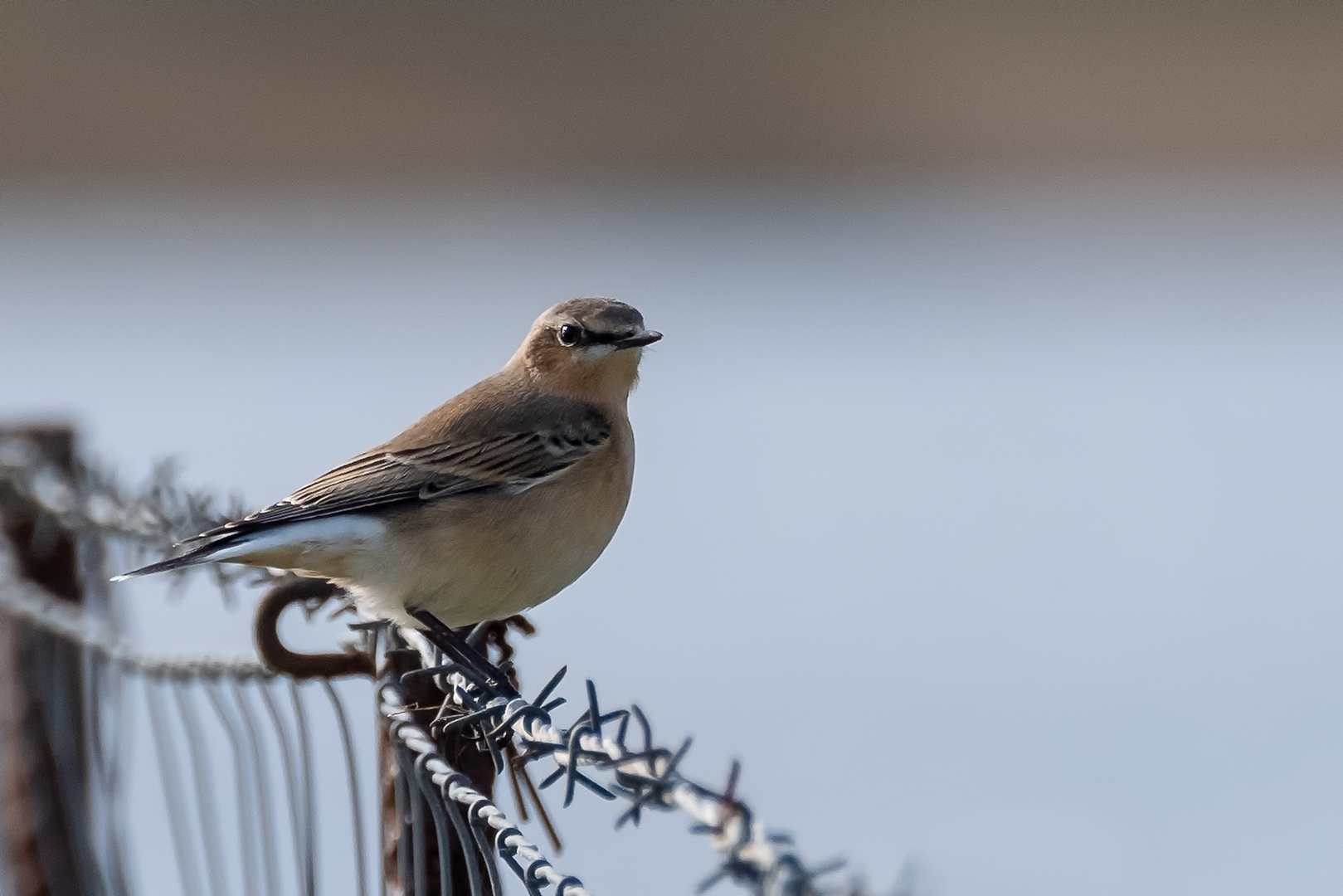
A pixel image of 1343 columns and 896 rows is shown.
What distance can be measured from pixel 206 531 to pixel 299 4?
779 inches

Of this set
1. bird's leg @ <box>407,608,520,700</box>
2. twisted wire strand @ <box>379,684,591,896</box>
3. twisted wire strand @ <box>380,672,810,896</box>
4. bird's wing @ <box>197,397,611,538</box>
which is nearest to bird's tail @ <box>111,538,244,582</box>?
bird's wing @ <box>197,397,611,538</box>

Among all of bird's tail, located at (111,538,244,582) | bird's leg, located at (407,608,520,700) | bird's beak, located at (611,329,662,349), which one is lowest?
bird's leg, located at (407,608,520,700)

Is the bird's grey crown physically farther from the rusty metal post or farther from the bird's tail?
the rusty metal post

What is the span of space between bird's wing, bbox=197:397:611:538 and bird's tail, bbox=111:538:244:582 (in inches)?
10.2

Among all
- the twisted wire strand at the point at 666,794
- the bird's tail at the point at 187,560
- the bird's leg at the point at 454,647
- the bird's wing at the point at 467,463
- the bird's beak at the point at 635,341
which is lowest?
the twisted wire strand at the point at 666,794

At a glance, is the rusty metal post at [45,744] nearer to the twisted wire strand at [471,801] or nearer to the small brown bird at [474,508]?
the small brown bird at [474,508]

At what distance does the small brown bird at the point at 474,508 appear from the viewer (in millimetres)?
3980

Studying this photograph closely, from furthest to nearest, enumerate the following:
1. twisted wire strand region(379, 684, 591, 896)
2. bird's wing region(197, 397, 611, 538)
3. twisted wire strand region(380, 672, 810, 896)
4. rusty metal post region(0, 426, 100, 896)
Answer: rusty metal post region(0, 426, 100, 896) → bird's wing region(197, 397, 611, 538) → twisted wire strand region(379, 684, 591, 896) → twisted wire strand region(380, 672, 810, 896)

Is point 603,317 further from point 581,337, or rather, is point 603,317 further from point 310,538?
point 310,538

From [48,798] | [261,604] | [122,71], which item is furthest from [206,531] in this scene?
[122,71]

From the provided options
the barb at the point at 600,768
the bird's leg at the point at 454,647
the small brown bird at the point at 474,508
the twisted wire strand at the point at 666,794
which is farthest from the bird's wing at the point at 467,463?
the twisted wire strand at the point at 666,794

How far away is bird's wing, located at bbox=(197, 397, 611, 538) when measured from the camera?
4160 millimetres

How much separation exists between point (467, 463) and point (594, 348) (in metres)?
0.60

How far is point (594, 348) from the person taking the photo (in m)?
4.77
